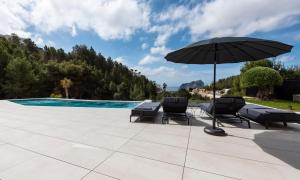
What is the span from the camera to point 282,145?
11.2 feet

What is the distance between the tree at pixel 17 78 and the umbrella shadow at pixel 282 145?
21.0 metres

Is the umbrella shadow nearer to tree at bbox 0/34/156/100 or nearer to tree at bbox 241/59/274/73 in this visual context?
tree at bbox 0/34/156/100

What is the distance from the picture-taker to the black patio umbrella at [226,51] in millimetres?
3461

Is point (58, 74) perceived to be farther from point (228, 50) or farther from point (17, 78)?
point (228, 50)

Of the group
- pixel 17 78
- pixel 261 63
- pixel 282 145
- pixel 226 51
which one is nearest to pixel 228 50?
pixel 226 51

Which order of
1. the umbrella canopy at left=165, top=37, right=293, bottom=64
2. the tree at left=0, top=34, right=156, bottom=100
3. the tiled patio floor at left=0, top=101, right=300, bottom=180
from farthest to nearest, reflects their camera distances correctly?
the tree at left=0, top=34, right=156, bottom=100 < the umbrella canopy at left=165, top=37, right=293, bottom=64 < the tiled patio floor at left=0, top=101, right=300, bottom=180

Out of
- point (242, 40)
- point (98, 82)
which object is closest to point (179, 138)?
point (242, 40)

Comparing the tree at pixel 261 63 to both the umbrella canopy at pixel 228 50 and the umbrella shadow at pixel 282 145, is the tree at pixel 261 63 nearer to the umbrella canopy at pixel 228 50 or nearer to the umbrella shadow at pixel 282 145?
the umbrella canopy at pixel 228 50

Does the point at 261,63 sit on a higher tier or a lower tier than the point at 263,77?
higher

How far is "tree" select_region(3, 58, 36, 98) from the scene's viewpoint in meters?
16.8

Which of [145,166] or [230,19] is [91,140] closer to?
[145,166]

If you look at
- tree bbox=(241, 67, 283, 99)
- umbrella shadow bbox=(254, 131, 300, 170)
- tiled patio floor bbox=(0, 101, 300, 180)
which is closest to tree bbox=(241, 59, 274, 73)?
tree bbox=(241, 67, 283, 99)

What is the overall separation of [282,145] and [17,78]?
70.6ft

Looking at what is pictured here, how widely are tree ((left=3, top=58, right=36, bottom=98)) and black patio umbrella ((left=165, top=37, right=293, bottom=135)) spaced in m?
18.8
